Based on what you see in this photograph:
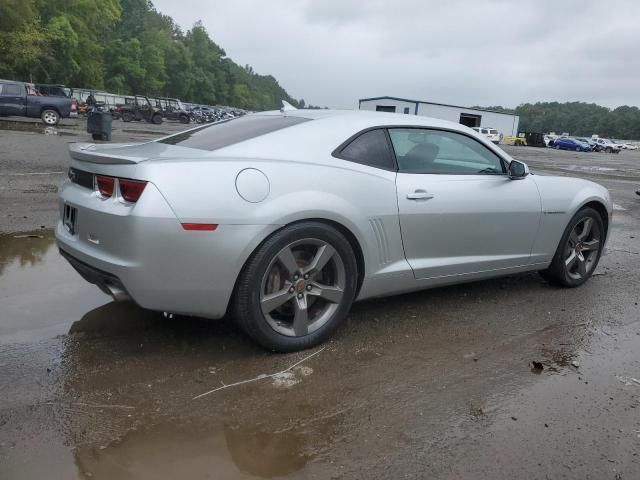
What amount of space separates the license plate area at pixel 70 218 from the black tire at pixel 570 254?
3654 millimetres

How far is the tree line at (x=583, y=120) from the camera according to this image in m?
127

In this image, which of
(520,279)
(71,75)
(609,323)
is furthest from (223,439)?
(71,75)

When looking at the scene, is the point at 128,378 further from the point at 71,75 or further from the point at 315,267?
the point at 71,75

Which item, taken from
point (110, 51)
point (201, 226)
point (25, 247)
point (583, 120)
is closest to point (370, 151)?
point (201, 226)

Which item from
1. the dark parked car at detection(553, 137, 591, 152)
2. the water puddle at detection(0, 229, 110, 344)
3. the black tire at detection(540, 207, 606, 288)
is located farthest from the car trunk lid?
the dark parked car at detection(553, 137, 591, 152)

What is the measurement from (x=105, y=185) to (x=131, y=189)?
0.26 metres

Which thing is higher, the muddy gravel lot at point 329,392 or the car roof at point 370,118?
the car roof at point 370,118

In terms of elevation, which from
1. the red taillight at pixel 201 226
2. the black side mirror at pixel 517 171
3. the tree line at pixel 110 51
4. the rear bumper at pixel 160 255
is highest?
the tree line at pixel 110 51

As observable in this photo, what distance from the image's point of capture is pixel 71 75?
5694 cm

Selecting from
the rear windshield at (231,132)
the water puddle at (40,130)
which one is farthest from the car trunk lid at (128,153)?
the water puddle at (40,130)

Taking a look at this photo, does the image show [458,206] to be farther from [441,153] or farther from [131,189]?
[131,189]

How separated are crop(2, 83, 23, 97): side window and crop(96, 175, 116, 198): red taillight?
23111 mm

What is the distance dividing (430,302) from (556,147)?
61.0 metres

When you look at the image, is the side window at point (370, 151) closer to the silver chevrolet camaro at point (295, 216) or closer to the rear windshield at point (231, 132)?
the silver chevrolet camaro at point (295, 216)
